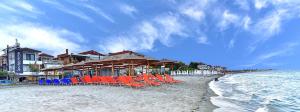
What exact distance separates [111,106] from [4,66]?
54064 mm

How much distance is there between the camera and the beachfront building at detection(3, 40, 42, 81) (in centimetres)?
5044

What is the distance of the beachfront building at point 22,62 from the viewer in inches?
1986

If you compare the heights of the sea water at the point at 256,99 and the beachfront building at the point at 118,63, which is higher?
the beachfront building at the point at 118,63

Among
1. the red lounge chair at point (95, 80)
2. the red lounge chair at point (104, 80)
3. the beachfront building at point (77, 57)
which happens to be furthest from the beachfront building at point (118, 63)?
the beachfront building at point (77, 57)

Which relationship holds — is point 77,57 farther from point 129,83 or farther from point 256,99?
point 256,99

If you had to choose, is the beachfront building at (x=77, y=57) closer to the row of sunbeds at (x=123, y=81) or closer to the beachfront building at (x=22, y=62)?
the beachfront building at (x=22, y=62)

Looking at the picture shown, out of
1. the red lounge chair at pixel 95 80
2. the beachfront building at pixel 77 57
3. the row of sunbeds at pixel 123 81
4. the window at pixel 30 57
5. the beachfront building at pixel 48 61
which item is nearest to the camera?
the row of sunbeds at pixel 123 81

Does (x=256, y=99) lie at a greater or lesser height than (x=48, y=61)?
lesser

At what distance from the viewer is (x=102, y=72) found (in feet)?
129

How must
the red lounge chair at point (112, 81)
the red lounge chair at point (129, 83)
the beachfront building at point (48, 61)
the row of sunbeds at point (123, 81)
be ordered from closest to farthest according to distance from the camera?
the red lounge chair at point (129, 83) → the row of sunbeds at point (123, 81) → the red lounge chair at point (112, 81) → the beachfront building at point (48, 61)

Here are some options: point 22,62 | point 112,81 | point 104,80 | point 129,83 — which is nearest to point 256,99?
point 129,83

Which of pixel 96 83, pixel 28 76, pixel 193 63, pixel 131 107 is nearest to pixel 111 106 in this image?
pixel 131 107

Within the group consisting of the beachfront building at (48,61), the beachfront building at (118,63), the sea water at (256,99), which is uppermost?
the beachfront building at (48,61)

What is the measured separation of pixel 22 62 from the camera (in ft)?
167
